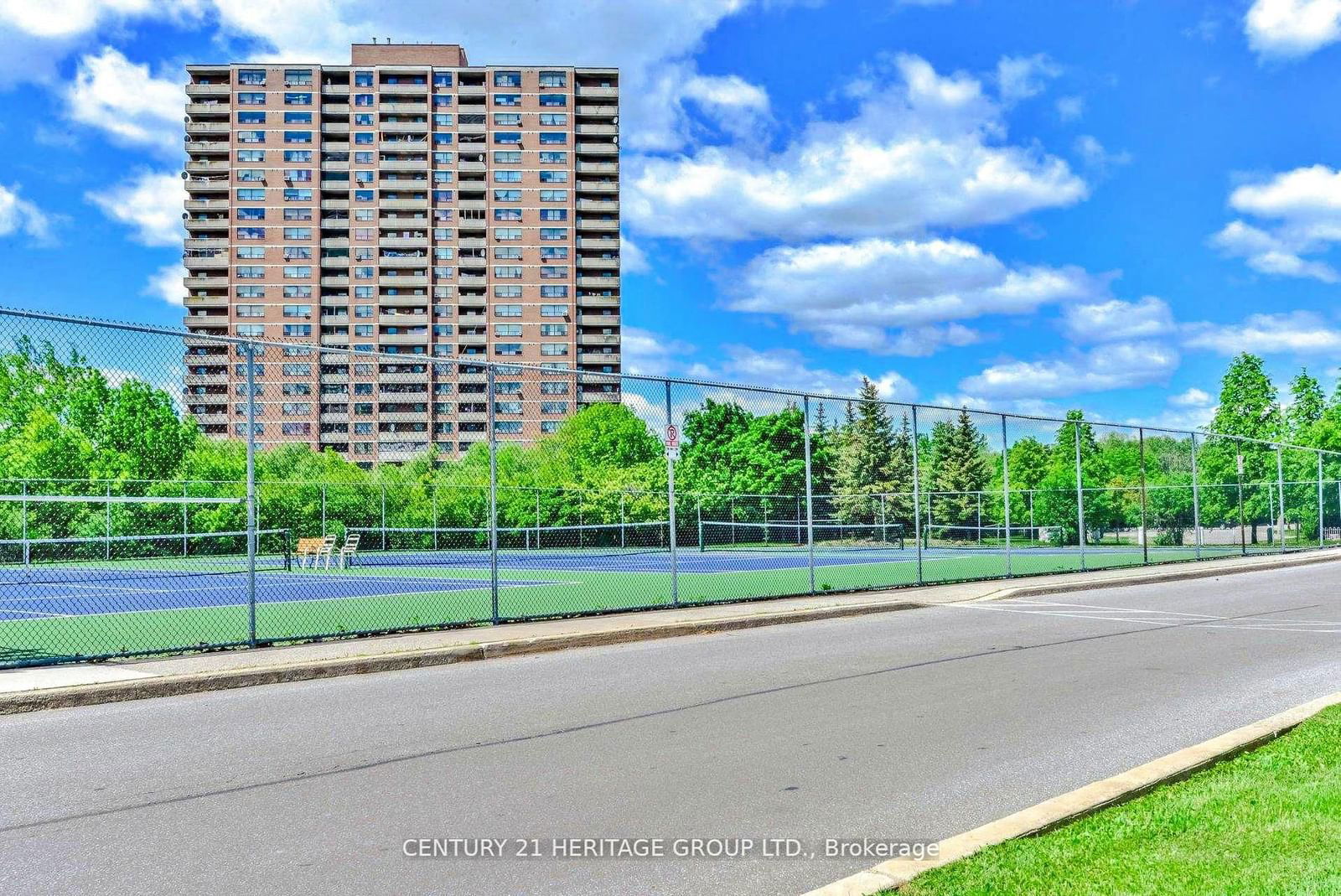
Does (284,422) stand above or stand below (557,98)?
below

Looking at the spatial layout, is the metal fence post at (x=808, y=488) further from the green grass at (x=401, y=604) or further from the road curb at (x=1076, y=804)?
the road curb at (x=1076, y=804)

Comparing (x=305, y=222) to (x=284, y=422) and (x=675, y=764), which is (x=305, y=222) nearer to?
(x=284, y=422)

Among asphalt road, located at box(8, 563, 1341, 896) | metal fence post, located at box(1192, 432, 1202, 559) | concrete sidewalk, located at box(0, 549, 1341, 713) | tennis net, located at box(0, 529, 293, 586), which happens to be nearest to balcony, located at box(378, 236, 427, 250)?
tennis net, located at box(0, 529, 293, 586)

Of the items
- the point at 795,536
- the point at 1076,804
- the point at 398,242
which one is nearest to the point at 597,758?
the point at 1076,804

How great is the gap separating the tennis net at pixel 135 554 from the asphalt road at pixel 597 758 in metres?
4.63

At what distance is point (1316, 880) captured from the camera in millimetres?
4047

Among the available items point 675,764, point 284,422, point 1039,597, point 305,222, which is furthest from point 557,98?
point 675,764

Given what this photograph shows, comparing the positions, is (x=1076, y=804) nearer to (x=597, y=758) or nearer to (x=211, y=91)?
(x=597, y=758)

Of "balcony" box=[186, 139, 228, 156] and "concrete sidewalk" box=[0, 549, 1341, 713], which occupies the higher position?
"balcony" box=[186, 139, 228, 156]

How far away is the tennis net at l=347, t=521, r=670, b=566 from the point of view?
17359 mm

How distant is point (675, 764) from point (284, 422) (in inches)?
4865

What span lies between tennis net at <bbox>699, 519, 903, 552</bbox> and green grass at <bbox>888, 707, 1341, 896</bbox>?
11.9 m

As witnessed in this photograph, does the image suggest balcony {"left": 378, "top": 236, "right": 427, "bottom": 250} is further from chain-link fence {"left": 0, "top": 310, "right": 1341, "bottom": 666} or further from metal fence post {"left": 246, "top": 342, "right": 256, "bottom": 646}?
metal fence post {"left": 246, "top": 342, "right": 256, "bottom": 646}

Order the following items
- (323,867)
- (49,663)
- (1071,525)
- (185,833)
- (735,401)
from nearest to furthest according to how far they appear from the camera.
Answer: (323,867), (185,833), (49,663), (735,401), (1071,525)
